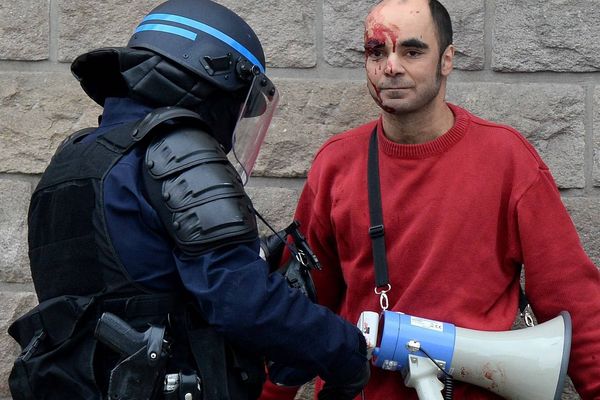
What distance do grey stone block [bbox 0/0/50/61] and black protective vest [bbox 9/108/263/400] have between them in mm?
1199

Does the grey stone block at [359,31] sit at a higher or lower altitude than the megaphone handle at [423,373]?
higher

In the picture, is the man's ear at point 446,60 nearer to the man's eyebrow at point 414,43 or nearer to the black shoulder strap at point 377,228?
the man's eyebrow at point 414,43

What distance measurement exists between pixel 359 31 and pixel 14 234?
1.44 m

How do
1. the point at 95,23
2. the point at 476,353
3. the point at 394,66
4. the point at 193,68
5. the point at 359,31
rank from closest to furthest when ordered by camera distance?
the point at 193,68, the point at 476,353, the point at 394,66, the point at 359,31, the point at 95,23

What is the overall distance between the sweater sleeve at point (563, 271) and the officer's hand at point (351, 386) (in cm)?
54

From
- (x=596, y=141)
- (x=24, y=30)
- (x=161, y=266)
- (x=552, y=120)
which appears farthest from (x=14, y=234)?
(x=596, y=141)

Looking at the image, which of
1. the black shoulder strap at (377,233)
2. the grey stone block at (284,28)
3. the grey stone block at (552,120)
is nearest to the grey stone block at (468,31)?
the grey stone block at (552,120)

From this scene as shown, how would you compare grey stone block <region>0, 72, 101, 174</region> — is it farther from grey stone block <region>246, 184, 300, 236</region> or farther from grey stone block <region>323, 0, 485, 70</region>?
grey stone block <region>323, 0, 485, 70</region>

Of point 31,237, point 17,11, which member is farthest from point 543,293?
point 17,11

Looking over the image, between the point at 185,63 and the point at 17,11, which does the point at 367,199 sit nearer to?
the point at 185,63

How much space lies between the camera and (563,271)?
2891 mm

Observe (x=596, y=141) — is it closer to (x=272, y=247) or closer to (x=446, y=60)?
(x=446, y=60)

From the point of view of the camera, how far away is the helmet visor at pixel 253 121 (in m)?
2.91

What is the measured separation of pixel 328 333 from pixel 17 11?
1.88m
